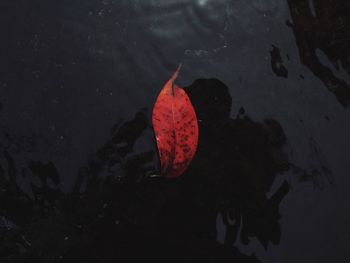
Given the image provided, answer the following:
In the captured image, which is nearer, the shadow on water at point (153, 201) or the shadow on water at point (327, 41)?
the shadow on water at point (153, 201)

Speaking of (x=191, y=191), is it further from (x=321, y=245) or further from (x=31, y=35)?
(x=31, y=35)

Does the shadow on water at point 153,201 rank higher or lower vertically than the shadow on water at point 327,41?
lower

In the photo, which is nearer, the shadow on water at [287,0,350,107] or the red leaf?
the red leaf

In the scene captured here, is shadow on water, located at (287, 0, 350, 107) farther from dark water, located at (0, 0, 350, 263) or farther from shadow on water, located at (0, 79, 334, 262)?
shadow on water, located at (0, 79, 334, 262)

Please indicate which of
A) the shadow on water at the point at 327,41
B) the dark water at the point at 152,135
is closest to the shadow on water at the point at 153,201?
the dark water at the point at 152,135

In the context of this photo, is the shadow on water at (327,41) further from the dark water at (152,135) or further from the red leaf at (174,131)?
the red leaf at (174,131)

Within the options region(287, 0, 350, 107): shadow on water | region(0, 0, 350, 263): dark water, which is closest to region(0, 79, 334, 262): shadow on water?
region(0, 0, 350, 263): dark water

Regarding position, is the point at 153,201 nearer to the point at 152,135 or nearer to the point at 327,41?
the point at 152,135

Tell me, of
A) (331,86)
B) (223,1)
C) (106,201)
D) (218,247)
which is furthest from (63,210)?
(331,86)

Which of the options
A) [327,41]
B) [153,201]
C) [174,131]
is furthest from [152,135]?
[327,41]
